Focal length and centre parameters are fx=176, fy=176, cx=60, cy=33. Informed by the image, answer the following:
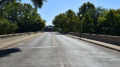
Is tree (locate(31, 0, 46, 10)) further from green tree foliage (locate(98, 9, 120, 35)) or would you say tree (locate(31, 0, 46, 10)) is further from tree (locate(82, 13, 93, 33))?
tree (locate(82, 13, 93, 33))

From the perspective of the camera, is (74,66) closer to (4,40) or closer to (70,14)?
(4,40)

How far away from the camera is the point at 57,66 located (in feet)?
28.8

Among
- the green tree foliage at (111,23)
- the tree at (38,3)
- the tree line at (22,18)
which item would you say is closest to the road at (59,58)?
the tree at (38,3)

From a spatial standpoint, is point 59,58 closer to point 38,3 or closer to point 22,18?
point 38,3

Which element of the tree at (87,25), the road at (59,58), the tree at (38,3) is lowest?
the road at (59,58)

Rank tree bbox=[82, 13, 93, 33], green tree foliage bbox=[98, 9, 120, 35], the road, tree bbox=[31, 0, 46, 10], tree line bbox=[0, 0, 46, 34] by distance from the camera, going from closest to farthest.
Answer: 1. the road
2. tree bbox=[31, 0, 46, 10]
3. green tree foliage bbox=[98, 9, 120, 35]
4. tree bbox=[82, 13, 93, 33]
5. tree line bbox=[0, 0, 46, 34]

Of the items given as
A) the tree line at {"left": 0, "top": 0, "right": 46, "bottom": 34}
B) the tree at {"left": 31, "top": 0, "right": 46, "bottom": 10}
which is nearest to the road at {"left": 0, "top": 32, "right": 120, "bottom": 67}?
the tree at {"left": 31, "top": 0, "right": 46, "bottom": 10}

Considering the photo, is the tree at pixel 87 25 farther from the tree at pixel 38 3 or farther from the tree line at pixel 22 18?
the tree at pixel 38 3

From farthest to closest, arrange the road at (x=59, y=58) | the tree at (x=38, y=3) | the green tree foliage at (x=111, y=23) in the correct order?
1. the green tree foliage at (x=111, y=23)
2. the tree at (x=38, y=3)
3. the road at (x=59, y=58)

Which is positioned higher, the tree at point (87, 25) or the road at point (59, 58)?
the tree at point (87, 25)

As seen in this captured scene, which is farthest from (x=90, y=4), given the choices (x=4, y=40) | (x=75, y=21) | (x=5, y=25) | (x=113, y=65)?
(x=113, y=65)

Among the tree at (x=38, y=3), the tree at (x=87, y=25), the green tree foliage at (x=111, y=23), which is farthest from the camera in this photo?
the tree at (x=87, y=25)

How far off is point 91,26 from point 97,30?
4.17 m

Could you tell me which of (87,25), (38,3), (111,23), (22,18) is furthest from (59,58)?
(22,18)
